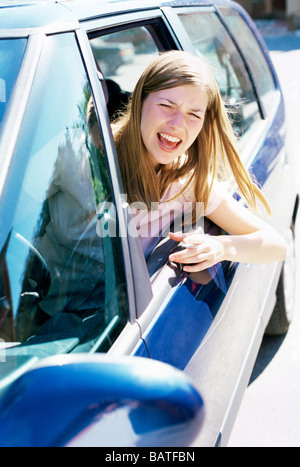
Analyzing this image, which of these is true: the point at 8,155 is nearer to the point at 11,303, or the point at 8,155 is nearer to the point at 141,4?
the point at 11,303

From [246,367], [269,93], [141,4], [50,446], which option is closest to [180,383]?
[50,446]

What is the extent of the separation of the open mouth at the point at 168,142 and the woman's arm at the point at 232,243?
26 cm

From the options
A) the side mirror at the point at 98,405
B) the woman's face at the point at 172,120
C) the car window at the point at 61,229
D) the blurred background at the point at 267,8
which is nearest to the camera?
the side mirror at the point at 98,405

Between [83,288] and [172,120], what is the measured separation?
0.65m

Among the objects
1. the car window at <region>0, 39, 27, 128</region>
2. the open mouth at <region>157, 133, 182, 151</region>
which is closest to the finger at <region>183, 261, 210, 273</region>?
the open mouth at <region>157, 133, 182, 151</region>

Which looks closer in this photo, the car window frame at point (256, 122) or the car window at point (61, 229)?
the car window at point (61, 229)

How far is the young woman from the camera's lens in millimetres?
1791

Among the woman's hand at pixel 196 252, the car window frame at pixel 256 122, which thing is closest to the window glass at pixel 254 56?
the car window frame at pixel 256 122

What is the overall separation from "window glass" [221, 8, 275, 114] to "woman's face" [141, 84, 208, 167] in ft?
4.38

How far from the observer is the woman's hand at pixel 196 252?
5.55 ft

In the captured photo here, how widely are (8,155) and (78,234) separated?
0.98ft

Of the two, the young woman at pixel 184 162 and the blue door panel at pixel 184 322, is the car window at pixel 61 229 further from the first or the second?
the young woman at pixel 184 162

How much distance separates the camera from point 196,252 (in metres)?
1.70

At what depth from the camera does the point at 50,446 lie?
0.99m
